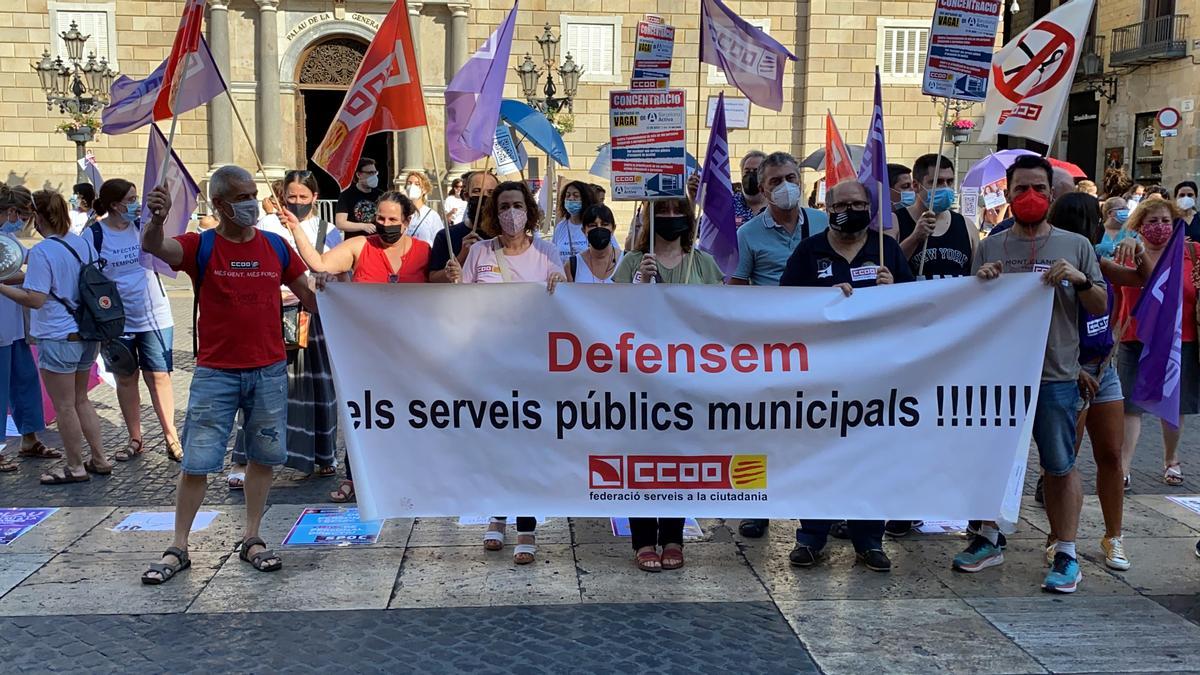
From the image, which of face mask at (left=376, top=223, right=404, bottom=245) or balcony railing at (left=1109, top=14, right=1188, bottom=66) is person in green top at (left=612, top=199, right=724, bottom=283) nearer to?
face mask at (left=376, top=223, right=404, bottom=245)

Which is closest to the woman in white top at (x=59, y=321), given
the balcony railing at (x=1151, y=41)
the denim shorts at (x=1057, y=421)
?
the denim shorts at (x=1057, y=421)

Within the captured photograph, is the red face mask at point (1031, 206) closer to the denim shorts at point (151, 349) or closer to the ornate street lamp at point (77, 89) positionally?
the denim shorts at point (151, 349)

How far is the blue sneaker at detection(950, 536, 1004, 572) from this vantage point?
513cm

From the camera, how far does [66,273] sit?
261 inches

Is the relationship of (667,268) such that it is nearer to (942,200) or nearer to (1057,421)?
(942,200)

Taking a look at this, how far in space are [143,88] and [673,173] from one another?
138 inches

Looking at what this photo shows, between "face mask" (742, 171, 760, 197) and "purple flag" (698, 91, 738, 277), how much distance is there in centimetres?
161

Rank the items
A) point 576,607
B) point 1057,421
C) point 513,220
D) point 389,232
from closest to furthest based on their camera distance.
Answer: point 576,607
point 1057,421
point 513,220
point 389,232

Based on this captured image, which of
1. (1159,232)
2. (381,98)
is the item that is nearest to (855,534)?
(1159,232)

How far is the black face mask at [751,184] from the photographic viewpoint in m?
7.39

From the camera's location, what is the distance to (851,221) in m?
4.91

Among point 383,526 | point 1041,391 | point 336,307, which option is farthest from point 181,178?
point 1041,391

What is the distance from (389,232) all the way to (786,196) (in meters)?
2.21

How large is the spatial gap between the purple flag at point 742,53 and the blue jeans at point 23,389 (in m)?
5.19
